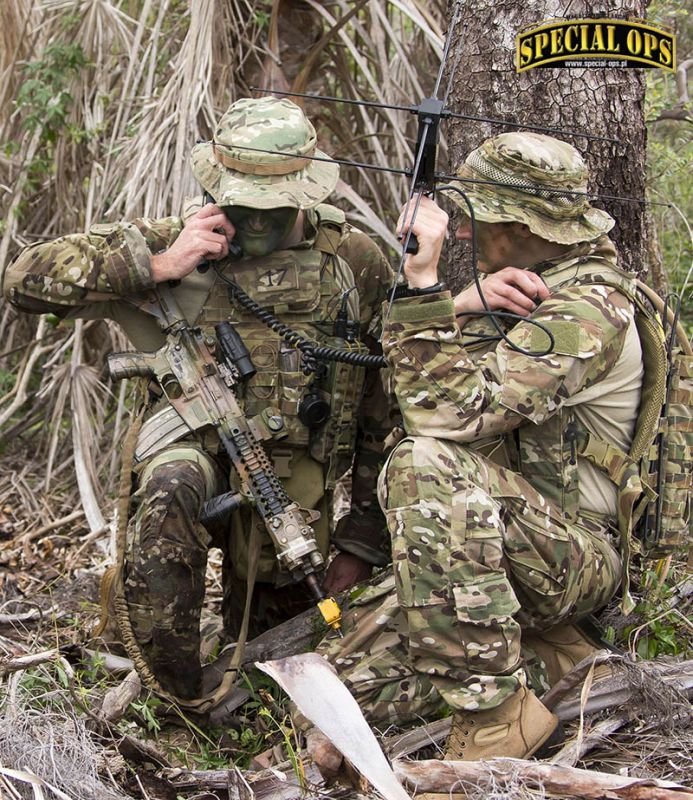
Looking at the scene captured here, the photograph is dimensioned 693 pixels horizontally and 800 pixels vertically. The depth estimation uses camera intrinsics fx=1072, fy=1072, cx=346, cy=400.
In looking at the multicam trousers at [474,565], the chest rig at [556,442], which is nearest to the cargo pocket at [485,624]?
the multicam trousers at [474,565]

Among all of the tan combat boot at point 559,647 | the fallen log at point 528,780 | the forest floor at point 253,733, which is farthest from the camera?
the tan combat boot at point 559,647

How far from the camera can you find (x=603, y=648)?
338 centimetres

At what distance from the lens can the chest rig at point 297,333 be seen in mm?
3812

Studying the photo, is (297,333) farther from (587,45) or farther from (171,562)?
(587,45)

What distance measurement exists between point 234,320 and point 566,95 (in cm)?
143

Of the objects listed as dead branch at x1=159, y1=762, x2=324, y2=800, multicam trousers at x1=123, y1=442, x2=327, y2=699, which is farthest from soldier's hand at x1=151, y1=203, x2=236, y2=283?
dead branch at x1=159, y1=762, x2=324, y2=800

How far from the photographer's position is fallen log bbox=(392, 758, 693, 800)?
8.56ft

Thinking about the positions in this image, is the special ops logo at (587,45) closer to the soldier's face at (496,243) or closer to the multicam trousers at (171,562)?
the soldier's face at (496,243)

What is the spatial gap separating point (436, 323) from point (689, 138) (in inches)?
151

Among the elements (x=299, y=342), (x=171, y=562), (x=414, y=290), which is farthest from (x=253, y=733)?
(x=414, y=290)

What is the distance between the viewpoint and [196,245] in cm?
364

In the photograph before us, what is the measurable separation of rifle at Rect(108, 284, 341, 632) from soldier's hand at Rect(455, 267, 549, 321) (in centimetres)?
90

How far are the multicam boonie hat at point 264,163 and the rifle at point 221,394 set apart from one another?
0.47 metres

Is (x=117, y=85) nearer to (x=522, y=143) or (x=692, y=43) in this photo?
(x=522, y=143)
